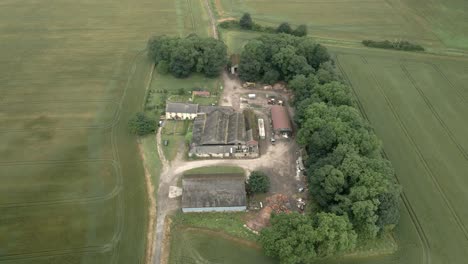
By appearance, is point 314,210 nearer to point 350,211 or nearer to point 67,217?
point 350,211

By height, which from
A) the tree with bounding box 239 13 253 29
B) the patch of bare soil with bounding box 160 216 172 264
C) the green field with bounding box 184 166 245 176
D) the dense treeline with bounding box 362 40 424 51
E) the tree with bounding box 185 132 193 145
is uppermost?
Result: the tree with bounding box 239 13 253 29

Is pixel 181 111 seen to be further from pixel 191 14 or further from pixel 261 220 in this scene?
pixel 191 14

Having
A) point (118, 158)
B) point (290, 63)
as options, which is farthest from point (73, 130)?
point (290, 63)

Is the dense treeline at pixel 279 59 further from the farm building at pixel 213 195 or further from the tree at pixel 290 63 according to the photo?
the farm building at pixel 213 195

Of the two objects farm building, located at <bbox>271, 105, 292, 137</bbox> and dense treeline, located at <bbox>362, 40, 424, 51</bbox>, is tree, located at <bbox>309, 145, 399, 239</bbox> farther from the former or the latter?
dense treeline, located at <bbox>362, 40, 424, 51</bbox>

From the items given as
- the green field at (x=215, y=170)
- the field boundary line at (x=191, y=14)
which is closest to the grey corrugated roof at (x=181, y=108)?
the green field at (x=215, y=170)

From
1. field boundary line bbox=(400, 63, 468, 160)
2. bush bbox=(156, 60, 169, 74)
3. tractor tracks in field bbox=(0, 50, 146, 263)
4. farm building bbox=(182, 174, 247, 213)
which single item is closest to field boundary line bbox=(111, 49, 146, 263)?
tractor tracks in field bbox=(0, 50, 146, 263)

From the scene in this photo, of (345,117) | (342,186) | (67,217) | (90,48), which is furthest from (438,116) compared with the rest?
(90,48)
